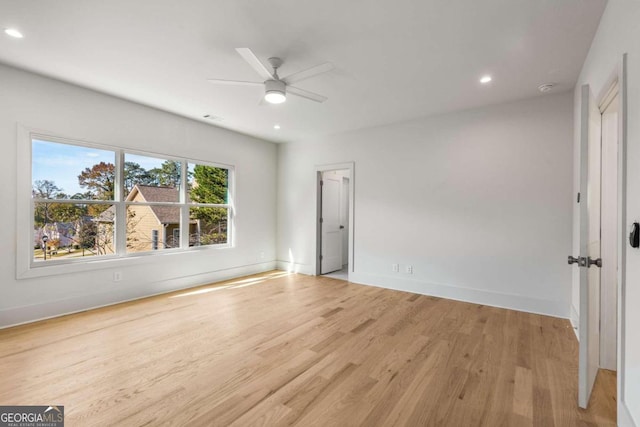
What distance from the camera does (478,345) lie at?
2.72 metres

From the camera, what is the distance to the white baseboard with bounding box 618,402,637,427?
1438 mm

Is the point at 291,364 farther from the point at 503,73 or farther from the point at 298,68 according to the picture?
the point at 503,73

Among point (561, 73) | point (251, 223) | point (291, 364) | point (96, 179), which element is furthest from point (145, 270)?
point (561, 73)

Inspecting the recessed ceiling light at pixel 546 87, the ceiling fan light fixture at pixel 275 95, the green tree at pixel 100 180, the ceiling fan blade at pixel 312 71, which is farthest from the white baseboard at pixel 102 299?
the recessed ceiling light at pixel 546 87

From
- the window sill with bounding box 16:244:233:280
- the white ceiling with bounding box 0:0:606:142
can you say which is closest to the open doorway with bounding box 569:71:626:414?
the white ceiling with bounding box 0:0:606:142

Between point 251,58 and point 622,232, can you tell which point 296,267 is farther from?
point 622,232

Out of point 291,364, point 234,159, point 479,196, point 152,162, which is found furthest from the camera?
point 234,159

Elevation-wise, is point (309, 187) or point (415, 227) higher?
point (309, 187)

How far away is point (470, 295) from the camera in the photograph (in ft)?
13.1

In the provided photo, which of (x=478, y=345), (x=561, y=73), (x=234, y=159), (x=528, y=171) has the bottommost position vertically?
(x=478, y=345)

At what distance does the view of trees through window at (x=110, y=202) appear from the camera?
3373 mm

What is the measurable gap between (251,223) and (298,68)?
3483 millimetres

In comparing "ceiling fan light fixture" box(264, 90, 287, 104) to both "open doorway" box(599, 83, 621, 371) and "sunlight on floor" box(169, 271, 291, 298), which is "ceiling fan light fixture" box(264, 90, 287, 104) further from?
"sunlight on floor" box(169, 271, 291, 298)

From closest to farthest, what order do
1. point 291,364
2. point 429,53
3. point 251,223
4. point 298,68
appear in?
1. point 291,364
2. point 429,53
3. point 298,68
4. point 251,223
